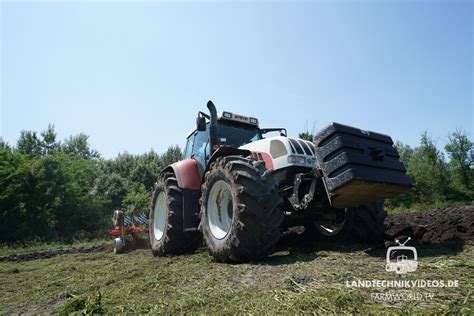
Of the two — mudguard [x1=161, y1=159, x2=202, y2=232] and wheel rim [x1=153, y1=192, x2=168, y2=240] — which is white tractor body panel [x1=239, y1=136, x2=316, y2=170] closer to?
mudguard [x1=161, y1=159, x2=202, y2=232]

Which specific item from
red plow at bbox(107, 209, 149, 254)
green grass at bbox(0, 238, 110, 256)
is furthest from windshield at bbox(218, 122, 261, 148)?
green grass at bbox(0, 238, 110, 256)

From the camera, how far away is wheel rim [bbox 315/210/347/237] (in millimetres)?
5360

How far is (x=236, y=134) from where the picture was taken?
6844 millimetres

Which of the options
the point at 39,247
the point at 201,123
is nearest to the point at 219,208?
the point at 201,123

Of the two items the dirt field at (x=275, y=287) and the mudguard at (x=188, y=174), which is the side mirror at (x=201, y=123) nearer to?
the mudguard at (x=188, y=174)

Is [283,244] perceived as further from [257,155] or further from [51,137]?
[51,137]

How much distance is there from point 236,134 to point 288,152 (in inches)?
76.1

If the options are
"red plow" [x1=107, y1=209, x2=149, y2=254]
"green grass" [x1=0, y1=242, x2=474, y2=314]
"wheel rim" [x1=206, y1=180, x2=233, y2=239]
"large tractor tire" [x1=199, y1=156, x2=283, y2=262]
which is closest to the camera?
"green grass" [x1=0, y1=242, x2=474, y2=314]

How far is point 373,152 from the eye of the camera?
4297 millimetres

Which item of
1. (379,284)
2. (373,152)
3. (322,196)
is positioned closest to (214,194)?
(322,196)

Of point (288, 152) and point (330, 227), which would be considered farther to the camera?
point (330, 227)

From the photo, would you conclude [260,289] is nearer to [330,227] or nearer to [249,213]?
[249,213]

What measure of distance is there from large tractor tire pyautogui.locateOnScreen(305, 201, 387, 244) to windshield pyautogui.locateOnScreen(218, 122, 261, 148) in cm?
238

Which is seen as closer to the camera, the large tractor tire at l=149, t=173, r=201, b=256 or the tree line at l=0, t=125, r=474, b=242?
the large tractor tire at l=149, t=173, r=201, b=256
